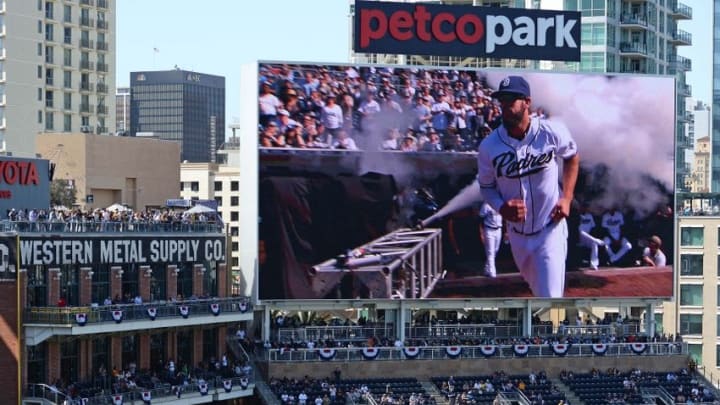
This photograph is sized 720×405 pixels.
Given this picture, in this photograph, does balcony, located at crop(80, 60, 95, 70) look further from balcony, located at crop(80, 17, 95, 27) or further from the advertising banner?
the advertising banner

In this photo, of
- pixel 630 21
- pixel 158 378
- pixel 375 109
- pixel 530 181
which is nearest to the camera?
pixel 158 378

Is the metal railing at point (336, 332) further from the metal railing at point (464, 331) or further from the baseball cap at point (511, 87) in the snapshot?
the baseball cap at point (511, 87)

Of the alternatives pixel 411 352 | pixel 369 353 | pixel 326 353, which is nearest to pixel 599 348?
pixel 411 352

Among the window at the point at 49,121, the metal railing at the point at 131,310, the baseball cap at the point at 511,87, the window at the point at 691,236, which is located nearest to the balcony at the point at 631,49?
the window at the point at 691,236

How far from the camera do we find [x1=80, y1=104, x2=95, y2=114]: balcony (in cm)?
13325

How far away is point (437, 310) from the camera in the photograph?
95938mm

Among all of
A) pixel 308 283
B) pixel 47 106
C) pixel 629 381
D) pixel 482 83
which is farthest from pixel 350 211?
pixel 47 106

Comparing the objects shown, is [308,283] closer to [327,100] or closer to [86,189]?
[327,100]

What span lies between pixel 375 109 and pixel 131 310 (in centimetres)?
1702

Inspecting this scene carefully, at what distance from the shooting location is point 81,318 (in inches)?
2869

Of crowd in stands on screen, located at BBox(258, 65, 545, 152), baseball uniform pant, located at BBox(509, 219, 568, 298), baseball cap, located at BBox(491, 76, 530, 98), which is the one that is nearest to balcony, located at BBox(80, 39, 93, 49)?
crowd in stands on screen, located at BBox(258, 65, 545, 152)

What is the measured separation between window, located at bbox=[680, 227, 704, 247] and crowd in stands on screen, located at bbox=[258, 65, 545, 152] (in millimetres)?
33337

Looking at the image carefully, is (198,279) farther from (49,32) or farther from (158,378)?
(49,32)

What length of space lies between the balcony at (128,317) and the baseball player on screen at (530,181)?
544 inches
